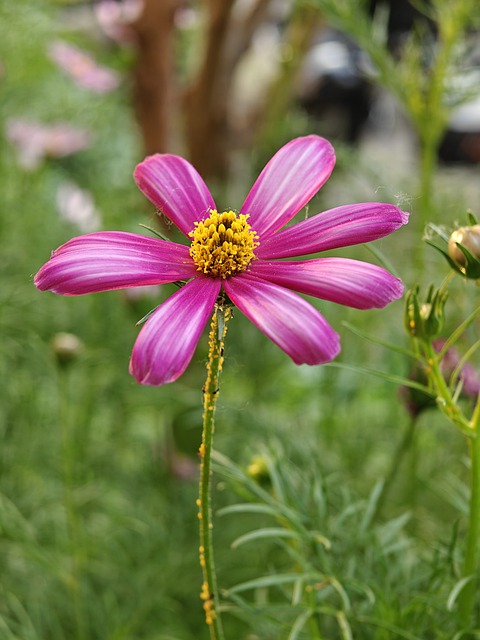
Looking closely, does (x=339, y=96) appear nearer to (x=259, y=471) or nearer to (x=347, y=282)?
(x=259, y=471)

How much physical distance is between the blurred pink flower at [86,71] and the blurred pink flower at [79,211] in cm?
11

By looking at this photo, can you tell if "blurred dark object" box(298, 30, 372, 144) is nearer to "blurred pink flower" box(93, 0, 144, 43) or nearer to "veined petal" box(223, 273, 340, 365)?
"blurred pink flower" box(93, 0, 144, 43)

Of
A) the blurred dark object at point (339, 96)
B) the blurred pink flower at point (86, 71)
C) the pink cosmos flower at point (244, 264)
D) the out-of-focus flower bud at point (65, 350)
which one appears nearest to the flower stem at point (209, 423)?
the pink cosmos flower at point (244, 264)

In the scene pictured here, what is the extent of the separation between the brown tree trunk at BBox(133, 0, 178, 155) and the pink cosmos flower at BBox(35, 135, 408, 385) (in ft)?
1.61

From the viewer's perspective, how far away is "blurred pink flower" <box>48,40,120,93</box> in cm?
77

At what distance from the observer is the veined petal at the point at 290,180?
20cm

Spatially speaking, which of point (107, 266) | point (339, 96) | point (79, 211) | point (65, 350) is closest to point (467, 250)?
point (107, 266)

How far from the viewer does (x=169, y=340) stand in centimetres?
17

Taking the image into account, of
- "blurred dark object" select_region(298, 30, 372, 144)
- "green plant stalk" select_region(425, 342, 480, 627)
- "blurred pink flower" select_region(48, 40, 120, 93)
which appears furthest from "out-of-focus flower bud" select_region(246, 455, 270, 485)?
"blurred dark object" select_region(298, 30, 372, 144)

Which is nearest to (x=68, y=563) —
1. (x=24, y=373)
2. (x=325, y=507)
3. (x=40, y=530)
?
(x=40, y=530)

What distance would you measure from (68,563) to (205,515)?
41 cm

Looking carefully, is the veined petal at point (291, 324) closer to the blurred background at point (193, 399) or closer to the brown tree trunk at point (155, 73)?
the blurred background at point (193, 399)

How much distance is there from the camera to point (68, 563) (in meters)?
0.57

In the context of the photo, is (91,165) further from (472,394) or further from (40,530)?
(472,394)
